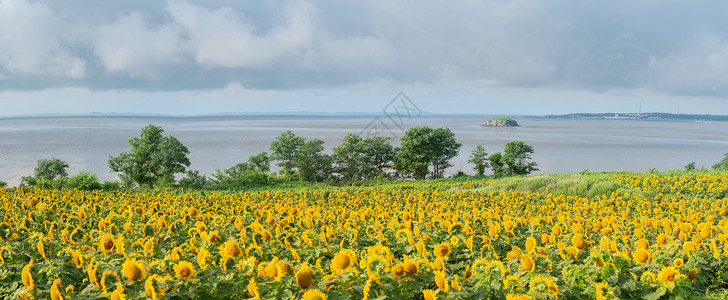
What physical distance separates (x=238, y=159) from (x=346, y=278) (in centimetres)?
6070

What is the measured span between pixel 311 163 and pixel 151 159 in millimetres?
12221

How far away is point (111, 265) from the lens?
326 cm

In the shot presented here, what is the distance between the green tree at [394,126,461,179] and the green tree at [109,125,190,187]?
17.7 meters

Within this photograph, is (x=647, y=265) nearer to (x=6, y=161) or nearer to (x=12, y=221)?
(x=12, y=221)

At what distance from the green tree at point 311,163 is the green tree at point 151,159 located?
31.1ft

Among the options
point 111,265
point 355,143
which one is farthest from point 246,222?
point 355,143

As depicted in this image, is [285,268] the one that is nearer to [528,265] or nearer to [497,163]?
[528,265]

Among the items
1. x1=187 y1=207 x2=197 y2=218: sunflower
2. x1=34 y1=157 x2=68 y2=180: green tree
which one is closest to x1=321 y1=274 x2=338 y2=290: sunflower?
x1=187 y1=207 x2=197 y2=218: sunflower

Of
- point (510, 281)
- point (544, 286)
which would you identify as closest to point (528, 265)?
point (510, 281)

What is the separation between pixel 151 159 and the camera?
2938 cm

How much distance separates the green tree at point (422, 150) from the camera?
124 ft

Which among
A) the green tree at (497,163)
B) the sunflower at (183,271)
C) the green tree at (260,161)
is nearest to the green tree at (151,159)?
the green tree at (260,161)

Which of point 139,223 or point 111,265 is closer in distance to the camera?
point 111,265

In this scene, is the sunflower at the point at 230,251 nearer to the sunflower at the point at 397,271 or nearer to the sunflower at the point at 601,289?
the sunflower at the point at 397,271
